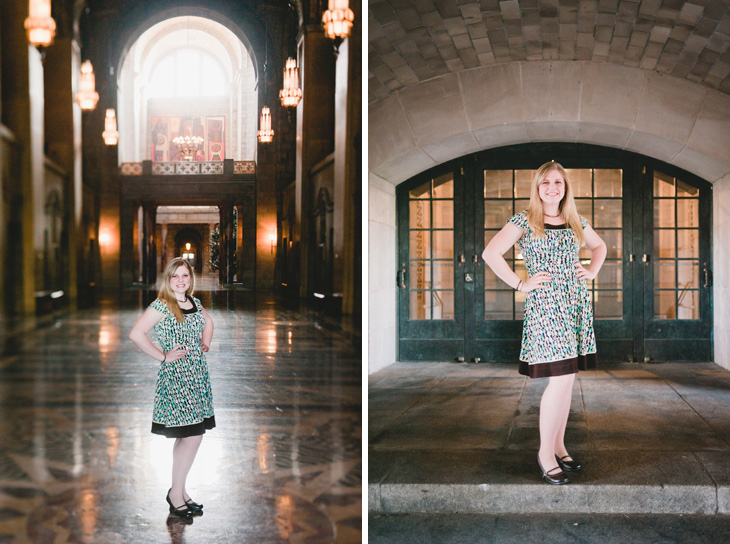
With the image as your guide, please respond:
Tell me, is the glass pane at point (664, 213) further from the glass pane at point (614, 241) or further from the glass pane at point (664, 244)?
the glass pane at point (614, 241)

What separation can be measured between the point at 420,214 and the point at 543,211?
4.25 m

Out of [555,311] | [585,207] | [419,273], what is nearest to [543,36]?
[585,207]

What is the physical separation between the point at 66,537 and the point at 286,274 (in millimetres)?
Result: 1257

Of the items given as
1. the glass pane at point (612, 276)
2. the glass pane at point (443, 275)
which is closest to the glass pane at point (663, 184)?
the glass pane at point (612, 276)

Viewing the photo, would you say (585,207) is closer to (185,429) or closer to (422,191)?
(422,191)

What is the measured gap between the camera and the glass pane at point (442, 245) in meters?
7.61

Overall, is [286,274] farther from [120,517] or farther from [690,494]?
[690,494]

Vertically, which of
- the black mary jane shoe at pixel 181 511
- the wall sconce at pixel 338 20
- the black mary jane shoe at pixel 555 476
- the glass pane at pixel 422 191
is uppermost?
the wall sconce at pixel 338 20

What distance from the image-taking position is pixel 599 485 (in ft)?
11.0

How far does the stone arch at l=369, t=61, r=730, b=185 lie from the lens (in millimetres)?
6402

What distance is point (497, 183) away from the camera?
25.0 feet

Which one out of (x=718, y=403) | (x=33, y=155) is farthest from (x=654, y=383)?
(x=33, y=155)

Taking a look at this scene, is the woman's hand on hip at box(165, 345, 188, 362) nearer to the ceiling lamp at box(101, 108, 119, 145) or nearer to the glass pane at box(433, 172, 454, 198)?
the ceiling lamp at box(101, 108, 119, 145)

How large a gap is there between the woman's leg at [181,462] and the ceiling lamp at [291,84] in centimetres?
142
